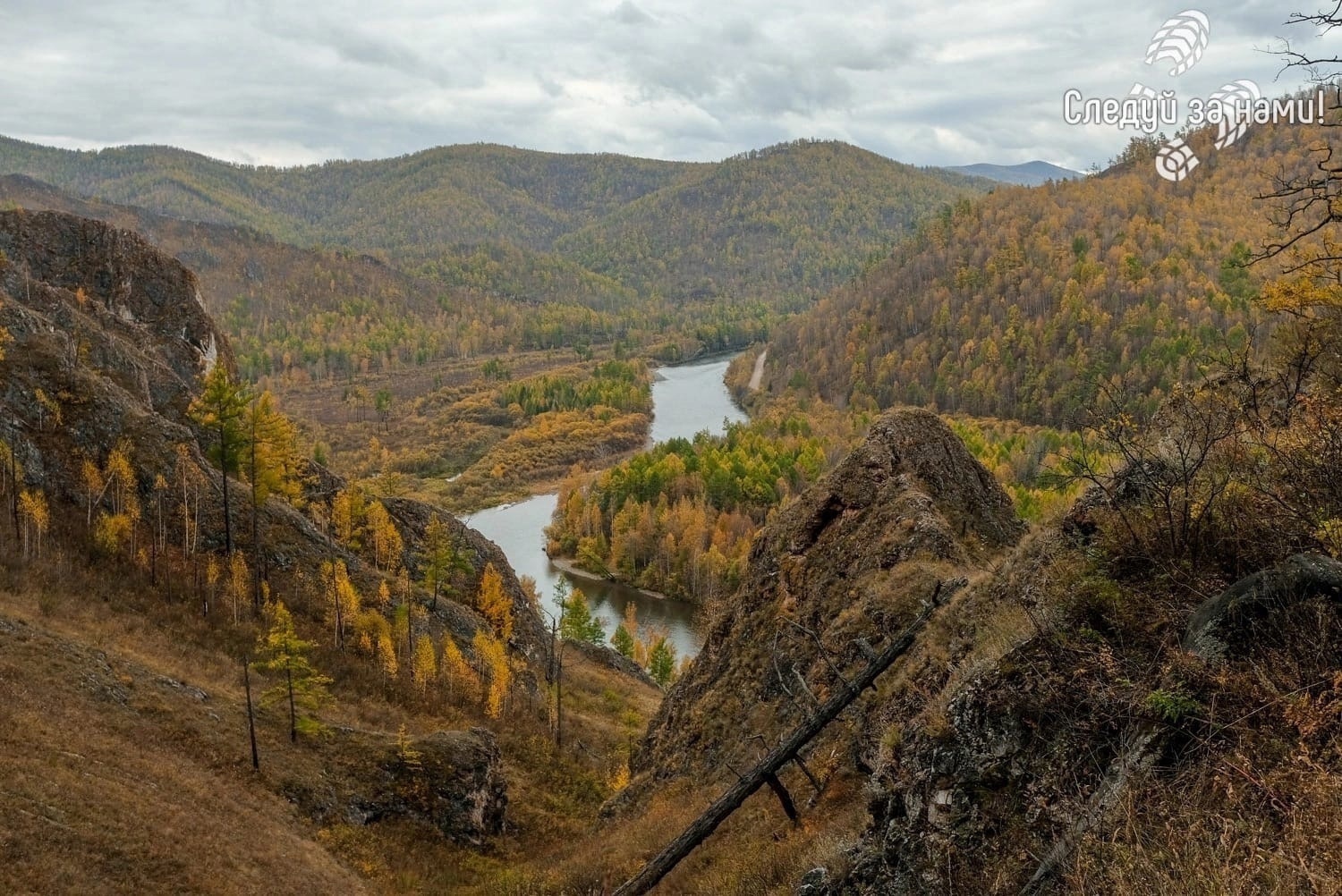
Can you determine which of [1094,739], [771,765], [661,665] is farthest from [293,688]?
[661,665]

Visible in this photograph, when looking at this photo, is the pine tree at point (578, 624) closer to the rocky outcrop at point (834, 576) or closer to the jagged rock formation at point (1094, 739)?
the rocky outcrop at point (834, 576)

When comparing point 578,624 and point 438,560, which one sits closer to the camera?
point 438,560

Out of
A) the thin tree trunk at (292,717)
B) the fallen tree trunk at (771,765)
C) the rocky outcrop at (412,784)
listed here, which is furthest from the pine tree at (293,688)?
the fallen tree trunk at (771,765)

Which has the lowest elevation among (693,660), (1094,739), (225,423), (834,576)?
(693,660)

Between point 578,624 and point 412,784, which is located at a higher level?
point 412,784

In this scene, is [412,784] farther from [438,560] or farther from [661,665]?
[661,665]

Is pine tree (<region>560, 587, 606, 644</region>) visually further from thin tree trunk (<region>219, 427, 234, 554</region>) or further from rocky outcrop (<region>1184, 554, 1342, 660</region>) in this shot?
rocky outcrop (<region>1184, 554, 1342, 660</region>)

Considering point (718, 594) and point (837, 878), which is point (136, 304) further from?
point (837, 878)

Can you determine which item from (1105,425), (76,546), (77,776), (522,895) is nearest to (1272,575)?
(1105,425)

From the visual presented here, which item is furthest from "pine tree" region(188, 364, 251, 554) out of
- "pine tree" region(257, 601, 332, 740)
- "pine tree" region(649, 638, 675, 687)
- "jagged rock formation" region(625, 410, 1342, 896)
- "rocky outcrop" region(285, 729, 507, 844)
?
"jagged rock formation" region(625, 410, 1342, 896)
